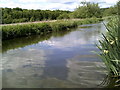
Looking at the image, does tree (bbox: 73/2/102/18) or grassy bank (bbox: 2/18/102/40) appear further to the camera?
tree (bbox: 73/2/102/18)

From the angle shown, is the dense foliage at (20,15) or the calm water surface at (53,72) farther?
the dense foliage at (20,15)

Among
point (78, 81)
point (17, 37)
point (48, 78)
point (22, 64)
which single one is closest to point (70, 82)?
point (78, 81)

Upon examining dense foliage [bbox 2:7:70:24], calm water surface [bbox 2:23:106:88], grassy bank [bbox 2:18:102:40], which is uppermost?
dense foliage [bbox 2:7:70:24]

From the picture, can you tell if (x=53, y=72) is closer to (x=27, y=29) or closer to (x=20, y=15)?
(x=27, y=29)

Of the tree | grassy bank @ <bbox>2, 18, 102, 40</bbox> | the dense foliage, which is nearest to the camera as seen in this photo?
grassy bank @ <bbox>2, 18, 102, 40</bbox>

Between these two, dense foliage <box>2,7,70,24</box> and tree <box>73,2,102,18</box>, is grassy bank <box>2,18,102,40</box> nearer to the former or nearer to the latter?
dense foliage <box>2,7,70,24</box>

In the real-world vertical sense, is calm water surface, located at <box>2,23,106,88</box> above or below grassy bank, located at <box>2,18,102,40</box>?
below

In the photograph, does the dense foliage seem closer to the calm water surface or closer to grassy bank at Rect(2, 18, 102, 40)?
grassy bank at Rect(2, 18, 102, 40)

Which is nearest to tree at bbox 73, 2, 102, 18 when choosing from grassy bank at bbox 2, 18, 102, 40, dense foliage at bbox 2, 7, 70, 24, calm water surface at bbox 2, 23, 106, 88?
dense foliage at bbox 2, 7, 70, 24

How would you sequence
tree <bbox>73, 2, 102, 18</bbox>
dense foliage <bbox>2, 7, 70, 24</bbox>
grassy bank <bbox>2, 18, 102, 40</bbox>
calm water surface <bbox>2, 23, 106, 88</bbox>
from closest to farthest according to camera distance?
calm water surface <bbox>2, 23, 106, 88</bbox>, grassy bank <bbox>2, 18, 102, 40</bbox>, dense foliage <bbox>2, 7, 70, 24</bbox>, tree <bbox>73, 2, 102, 18</bbox>

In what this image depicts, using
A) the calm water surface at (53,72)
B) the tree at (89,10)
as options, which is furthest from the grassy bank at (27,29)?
the tree at (89,10)

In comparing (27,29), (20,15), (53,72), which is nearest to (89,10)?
(20,15)

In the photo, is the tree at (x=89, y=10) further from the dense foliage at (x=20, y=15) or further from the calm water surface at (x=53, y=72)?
the calm water surface at (x=53, y=72)

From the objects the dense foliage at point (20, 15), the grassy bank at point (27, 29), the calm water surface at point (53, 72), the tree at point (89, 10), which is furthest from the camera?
the tree at point (89, 10)
